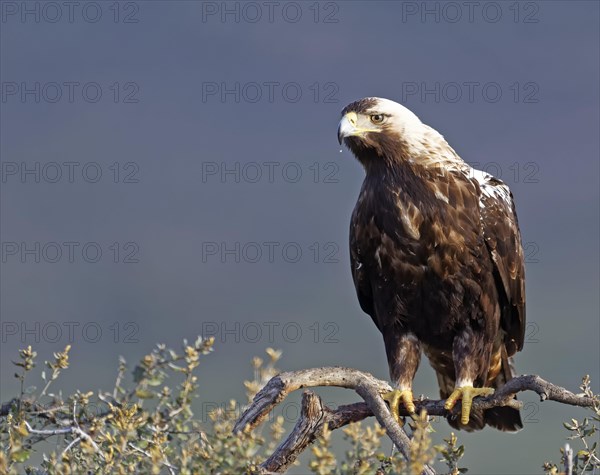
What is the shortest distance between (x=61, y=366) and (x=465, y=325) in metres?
3.91

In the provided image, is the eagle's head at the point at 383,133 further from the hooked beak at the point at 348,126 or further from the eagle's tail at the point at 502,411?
the eagle's tail at the point at 502,411

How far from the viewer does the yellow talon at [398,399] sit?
808cm

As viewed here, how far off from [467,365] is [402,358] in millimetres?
595

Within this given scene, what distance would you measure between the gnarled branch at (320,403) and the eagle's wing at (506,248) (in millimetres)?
1205

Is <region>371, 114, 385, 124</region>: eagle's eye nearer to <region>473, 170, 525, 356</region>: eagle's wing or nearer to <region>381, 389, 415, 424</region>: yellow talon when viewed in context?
<region>473, 170, 525, 356</region>: eagle's wing

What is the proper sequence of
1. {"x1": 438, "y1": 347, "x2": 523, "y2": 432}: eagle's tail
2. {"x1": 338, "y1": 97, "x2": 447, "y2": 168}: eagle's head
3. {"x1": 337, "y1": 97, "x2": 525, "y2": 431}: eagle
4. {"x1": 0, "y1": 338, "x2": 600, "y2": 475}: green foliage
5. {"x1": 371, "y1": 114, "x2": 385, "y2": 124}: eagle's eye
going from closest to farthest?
{"x1": 0, "y1": 338, "x2": 600, "y2": 475}: green foliage
{"x1": 337, "y1": 97, "x2": 525, "y2": 431}: eagle
{"x1": 338, "y1": 97, "x2": 447, "y2": 168}: eagle's head
{"x1": 371, "y1": 114, "x2": 385, "y2": 124}: eagle's eye
{"x1": 438, "y1": 347, "x2": 523, "y2": 432}: eagle's tail

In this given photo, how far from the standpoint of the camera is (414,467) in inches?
171

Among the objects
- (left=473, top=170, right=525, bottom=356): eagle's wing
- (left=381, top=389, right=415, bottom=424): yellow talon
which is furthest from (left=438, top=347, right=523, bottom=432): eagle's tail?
(left=381, top=389, right=415, bottom=424): yellow talon


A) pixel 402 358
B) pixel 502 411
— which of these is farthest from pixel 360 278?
pixel 502 411

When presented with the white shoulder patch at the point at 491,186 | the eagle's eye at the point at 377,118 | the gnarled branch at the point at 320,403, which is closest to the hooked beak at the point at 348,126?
the eagle's eye at the point at 377,118

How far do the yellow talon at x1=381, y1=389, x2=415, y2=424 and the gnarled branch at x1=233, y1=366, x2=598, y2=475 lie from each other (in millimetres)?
720

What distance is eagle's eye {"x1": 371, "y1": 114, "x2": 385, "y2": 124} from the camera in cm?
859

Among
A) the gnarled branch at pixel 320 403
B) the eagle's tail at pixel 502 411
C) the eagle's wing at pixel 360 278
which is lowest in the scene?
the eagle's tail at pixel 502 411

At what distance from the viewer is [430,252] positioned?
A: 26.2ft
